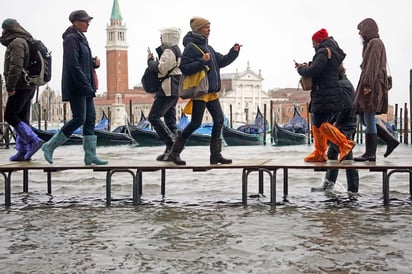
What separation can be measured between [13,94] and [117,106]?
10248 centimetres

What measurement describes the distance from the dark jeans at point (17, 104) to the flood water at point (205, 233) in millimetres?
780

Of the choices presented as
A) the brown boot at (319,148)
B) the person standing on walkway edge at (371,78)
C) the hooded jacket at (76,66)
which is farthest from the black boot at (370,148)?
the hooded jacket at (76,66)

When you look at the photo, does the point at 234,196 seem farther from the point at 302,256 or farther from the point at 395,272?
the point at 395,272

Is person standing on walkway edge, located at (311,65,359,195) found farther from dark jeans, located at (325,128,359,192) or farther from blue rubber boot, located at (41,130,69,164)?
blue rubber boot, located at (41,130,69,164)

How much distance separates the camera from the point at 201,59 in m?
6.63

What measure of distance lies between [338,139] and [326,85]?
48 cm

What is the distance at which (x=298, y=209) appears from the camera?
21.9ft

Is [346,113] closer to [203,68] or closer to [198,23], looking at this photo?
[203,68]

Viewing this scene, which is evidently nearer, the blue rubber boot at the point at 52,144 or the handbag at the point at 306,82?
the handbag at the point at 306,82

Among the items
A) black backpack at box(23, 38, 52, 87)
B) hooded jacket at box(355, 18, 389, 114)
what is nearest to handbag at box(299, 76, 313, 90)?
hooded jacket at box(355, 18, 389, 114)

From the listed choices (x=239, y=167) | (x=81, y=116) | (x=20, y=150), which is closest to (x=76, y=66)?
(x=81, y=116)

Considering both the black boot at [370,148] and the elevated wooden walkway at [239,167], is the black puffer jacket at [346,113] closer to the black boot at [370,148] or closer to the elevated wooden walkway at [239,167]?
the black boot at [370,148]

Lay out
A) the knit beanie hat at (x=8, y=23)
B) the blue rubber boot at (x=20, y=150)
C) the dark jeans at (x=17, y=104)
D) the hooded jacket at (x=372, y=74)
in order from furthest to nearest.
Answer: the blue rubber boot at (x=20, y=150), the dark jeans at (x=17, y=104), the knit beanie hat at (x=8, y=23), the hooded jacket at (x=372, y=74)

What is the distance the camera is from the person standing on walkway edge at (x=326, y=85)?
690cm
